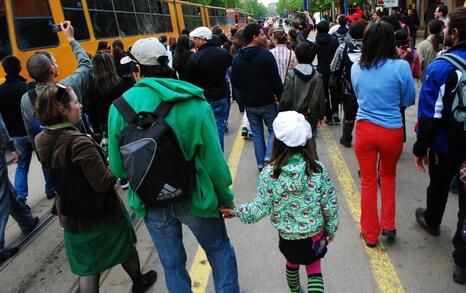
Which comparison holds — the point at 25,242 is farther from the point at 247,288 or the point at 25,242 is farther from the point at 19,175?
the point at 247,288

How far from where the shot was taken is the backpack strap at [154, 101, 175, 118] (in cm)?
186

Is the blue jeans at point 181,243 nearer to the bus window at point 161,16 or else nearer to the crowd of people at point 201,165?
the crowd of people at point 201,165

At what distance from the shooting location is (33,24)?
25.2 feet

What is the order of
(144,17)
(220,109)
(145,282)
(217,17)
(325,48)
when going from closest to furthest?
(145,282), (220,109), (325,48), (144,17), (217,17)

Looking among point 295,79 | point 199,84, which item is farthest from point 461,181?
point 199,84

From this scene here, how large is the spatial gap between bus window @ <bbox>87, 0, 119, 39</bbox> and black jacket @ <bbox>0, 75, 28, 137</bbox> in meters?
5.83

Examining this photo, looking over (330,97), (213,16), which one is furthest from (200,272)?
(213,16)

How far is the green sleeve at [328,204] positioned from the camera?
Answer: 85.4 inches

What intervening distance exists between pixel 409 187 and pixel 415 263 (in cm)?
150

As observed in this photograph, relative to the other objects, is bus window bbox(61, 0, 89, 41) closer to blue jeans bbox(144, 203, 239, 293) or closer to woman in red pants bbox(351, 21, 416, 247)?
woman in red pants bbox(351, 21, 416, 247)

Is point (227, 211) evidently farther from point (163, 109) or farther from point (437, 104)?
point (437, 104)

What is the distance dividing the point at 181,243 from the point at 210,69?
2959 mm

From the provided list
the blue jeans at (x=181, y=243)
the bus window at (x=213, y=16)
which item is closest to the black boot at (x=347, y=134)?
the blue jeans at (x=181, y=243)

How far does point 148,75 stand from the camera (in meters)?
2.11
